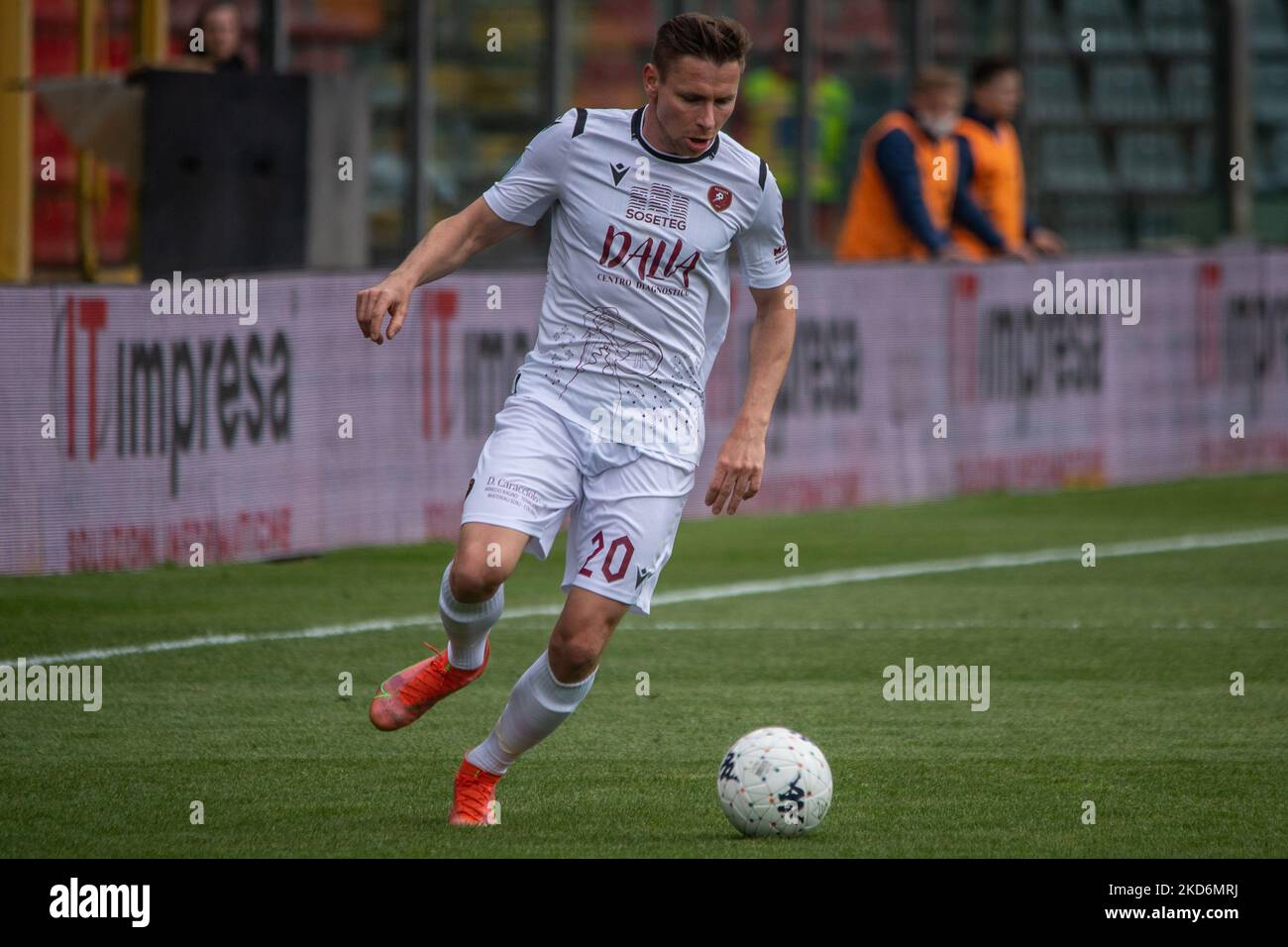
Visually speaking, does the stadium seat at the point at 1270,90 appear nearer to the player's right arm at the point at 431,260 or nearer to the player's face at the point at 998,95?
the player's face at the point at 998,95

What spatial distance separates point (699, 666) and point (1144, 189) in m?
12.8

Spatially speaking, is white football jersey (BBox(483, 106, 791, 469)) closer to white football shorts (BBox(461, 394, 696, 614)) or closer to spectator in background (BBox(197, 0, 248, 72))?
white football shorts (BBox(461, 394, 696, 614))

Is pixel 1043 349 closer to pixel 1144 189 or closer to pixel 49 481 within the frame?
pixel 1144 189

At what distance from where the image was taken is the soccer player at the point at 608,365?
6.52 m

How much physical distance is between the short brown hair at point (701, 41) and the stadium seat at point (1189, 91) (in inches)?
601

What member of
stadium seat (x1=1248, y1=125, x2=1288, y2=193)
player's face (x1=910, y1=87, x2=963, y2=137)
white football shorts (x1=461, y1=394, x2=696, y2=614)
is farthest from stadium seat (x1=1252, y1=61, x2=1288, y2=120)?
white football shorts (x1=461, y1=394, x2=696, y2=614)

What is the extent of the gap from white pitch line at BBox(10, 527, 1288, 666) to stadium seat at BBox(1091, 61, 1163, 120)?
807cm

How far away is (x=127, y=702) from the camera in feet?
27.3

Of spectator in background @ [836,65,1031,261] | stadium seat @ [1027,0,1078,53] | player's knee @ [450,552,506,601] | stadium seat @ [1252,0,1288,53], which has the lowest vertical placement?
player's knee @ [450,552,506,601]

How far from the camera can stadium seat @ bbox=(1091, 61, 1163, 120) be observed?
21.5 metres

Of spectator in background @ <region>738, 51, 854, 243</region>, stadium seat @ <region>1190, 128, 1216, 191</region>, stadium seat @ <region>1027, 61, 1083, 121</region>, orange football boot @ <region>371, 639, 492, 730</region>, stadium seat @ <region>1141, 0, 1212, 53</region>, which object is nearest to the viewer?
orange football boot @ <region>371, 639, 492, 730</region>

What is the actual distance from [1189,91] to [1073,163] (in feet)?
4.11

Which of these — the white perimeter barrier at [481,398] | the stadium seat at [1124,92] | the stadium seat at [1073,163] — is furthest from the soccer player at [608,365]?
the stadium seat at [1124,92]

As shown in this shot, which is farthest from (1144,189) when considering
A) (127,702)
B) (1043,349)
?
(127,702)
